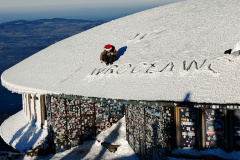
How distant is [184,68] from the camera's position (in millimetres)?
7996

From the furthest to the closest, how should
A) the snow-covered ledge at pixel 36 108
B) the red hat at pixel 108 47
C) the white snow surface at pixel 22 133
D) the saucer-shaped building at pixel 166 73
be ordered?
the snow-covered ledge at pixel 36 108 → the white snow surface at pixel 22 133 → the red hat at pixel 108 47 → the saucer-shaped building at pixel 166 73

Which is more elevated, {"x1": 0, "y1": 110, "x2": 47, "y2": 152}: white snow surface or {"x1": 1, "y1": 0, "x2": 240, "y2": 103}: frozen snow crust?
{"x1": 1, "y1": 0, "x2": 240, "y2": 103}: frozen snow crust

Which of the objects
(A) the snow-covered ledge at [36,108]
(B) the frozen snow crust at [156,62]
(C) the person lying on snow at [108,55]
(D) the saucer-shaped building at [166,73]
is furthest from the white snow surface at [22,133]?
(C) the person lying on snow at [108,55]

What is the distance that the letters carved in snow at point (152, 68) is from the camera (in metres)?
7.88

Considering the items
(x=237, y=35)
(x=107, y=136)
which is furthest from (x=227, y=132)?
(x=107, y=136)

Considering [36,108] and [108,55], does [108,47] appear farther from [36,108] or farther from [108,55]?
[36,108]

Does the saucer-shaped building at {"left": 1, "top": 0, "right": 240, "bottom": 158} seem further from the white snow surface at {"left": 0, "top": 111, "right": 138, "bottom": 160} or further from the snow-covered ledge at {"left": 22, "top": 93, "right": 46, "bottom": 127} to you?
the white snow surface at {"left": 0, "top": 111, "right": 138, "bottom": 160}

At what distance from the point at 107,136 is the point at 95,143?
53cm

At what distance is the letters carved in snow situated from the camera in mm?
7883

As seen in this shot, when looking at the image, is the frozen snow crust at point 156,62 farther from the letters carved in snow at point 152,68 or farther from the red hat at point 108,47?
the red hat at point 108,47

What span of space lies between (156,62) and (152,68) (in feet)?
1.31

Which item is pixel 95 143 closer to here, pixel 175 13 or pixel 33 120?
pixel 33 120

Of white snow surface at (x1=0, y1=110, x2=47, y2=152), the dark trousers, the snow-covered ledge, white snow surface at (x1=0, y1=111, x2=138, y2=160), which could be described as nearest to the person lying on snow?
the dark trousers

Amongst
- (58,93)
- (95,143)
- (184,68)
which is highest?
(184,68)
